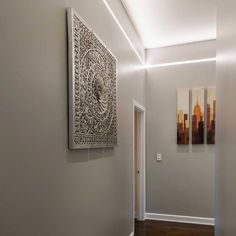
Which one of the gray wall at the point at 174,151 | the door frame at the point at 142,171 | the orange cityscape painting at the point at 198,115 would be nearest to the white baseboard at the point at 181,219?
the gray wall at the point at 174,151

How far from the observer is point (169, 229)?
12.4ft

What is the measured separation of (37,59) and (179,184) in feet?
12.2

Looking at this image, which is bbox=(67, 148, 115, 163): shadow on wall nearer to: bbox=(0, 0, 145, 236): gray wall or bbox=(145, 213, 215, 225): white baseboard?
bbox=(0, 0, 145, 236): gray wall

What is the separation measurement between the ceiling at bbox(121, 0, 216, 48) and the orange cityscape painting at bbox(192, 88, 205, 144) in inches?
40.1

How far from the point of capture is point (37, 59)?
1202 mm

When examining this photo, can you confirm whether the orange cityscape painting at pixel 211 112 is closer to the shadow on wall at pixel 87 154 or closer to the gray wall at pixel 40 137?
the shadow on wall at pixel 87 154

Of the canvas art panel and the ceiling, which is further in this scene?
the ceiling

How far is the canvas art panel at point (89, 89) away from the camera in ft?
4.99

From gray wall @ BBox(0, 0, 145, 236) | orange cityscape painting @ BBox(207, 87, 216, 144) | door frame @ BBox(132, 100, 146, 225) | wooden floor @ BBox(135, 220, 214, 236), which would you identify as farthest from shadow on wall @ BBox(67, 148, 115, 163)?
orange cityscape painting @ BBox(207, 87, 216, 144)

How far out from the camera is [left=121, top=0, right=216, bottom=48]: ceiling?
9.71 feet

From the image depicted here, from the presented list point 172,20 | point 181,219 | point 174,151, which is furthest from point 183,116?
point 181,219

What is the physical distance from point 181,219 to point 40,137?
3.77 m

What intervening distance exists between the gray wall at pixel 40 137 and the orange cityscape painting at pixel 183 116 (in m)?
2.45

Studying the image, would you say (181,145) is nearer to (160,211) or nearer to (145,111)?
(145,111)
